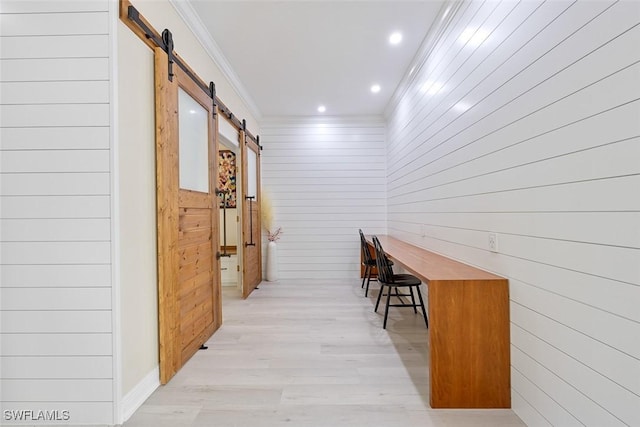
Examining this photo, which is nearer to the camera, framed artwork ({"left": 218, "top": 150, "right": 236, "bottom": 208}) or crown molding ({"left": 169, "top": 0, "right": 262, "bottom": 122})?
crown molding ({"left": 169, "top": 0, "right": 262, "bottom": 122})

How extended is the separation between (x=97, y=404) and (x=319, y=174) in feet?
14.7

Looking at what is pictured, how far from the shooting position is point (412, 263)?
2471 mm

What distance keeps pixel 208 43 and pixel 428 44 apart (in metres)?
2.23

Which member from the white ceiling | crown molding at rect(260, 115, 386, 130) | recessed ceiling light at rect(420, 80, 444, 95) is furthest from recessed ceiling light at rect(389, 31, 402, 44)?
crown molding at rect(260, 115, 386, 130)

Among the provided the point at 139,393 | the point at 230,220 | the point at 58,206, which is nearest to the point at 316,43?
the point at 58,206

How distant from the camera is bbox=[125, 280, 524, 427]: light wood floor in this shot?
1.75 meters

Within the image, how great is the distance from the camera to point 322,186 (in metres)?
5.58

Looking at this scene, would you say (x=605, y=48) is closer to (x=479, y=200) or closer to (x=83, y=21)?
(x=479, y=200)

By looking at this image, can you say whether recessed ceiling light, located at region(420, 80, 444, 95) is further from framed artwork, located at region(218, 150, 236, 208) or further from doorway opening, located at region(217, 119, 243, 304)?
framed artwork, located at region(218, 150, 236, 208)

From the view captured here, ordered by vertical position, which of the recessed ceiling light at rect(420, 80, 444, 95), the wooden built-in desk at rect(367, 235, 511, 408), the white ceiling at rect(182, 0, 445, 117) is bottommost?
the wooden built-in desk at rect(367, 235, 511, 408)

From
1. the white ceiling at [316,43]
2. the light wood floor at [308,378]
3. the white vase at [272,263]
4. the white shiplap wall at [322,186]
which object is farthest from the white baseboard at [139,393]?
the white shiplap wall at [322,186]

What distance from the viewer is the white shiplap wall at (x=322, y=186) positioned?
556 centimetres

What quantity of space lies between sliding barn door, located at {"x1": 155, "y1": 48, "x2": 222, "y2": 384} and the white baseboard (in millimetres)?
58

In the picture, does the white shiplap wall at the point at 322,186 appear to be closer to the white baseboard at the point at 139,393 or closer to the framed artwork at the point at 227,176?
the framed artwork at the point at 227,176
